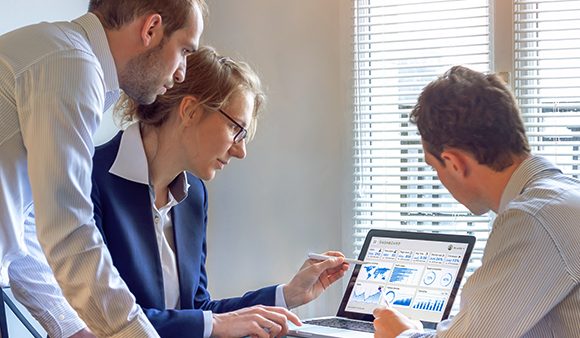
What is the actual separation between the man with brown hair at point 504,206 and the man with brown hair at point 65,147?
0.56m

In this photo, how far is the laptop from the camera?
204cm

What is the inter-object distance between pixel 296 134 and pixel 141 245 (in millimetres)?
1125

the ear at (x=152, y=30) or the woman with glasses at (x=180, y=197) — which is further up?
the ear at (x=152, y=30)

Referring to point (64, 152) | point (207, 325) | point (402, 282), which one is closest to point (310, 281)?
point (402, 282)

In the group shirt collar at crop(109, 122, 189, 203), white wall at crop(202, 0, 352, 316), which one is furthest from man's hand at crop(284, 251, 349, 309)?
white wall at crop(202, 0, 352, 316)

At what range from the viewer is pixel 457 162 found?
150 centimetres

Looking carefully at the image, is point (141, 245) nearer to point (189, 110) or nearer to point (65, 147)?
point (189, 110)

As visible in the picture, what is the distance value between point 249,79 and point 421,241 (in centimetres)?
63

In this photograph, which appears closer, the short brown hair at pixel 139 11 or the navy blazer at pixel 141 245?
the short brown hair at pixel 139 11

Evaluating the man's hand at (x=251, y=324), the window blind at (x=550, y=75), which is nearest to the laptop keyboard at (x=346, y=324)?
the man's hand at (x=251, y=324)

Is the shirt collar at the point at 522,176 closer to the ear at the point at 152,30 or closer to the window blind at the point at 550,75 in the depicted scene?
the ear at the point at 152,30

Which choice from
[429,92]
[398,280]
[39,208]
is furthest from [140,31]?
[398,280]

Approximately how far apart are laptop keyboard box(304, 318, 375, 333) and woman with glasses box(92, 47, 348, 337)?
0.37ft

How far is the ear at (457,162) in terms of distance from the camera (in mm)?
1493
